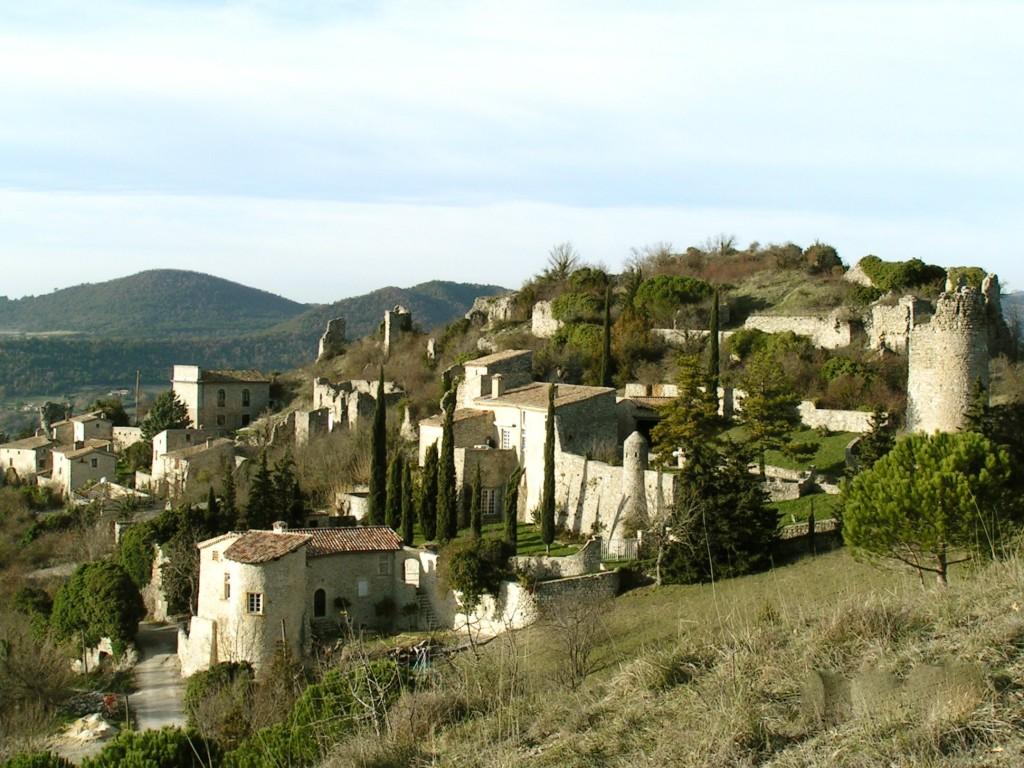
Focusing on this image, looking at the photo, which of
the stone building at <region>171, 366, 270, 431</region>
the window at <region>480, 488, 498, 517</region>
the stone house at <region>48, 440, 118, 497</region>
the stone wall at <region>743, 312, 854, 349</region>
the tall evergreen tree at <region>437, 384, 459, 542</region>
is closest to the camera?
the tall evergreen tree at <region>437, 384, 459, 542</region>

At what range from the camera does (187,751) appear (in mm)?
13875

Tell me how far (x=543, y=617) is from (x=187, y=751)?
1083cm

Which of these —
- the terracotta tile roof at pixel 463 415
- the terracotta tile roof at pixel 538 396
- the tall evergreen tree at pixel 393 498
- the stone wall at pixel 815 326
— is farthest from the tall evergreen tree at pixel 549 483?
the stone wall at pixel 815 326

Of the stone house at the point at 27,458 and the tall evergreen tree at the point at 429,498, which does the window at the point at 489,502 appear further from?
the stone house at the point at 27,458

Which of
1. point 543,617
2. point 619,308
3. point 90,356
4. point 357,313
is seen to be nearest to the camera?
point 543,617

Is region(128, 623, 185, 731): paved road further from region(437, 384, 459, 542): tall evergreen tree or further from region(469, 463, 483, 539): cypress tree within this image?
region(469, 463, 483, 539): cypress tree

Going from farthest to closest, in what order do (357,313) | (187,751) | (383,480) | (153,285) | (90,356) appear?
(153,285), (357,313), (90,356), (383,480), (187,751)

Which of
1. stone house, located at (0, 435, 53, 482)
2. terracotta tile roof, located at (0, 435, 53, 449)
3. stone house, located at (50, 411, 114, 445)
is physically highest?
stone house, located at (50, 411, 114, 445)

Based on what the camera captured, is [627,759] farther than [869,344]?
No

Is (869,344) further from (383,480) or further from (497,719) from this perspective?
(497,719)

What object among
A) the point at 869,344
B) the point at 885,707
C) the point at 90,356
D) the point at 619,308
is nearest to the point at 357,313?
the point at 90,356

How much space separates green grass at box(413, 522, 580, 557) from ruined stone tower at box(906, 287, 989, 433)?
28.7 feet

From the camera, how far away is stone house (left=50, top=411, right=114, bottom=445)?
52.8 meters

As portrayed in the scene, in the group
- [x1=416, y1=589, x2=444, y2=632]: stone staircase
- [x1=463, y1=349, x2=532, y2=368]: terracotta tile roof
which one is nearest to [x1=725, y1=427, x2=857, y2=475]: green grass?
[x1=463, y1=349, x2=532, y2=368]: terracotta tile roof
